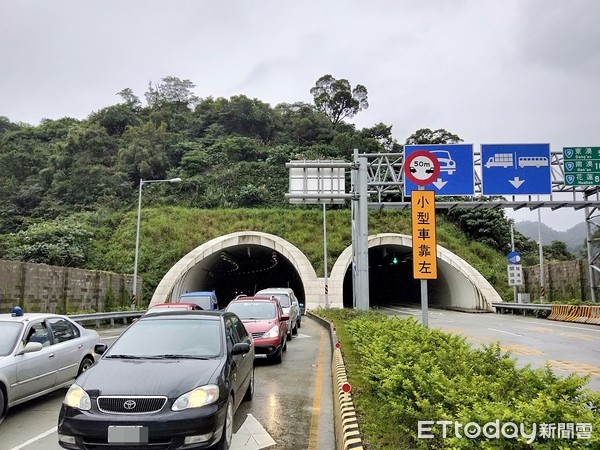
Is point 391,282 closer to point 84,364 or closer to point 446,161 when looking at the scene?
point 446,161

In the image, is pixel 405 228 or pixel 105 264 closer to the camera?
pixel 105 264

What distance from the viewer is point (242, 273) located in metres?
47.8

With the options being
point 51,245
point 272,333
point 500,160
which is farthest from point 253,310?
point 51,245

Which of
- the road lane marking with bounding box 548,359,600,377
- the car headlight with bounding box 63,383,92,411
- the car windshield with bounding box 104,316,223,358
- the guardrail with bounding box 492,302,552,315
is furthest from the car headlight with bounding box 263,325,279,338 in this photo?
the guardrail with bounding box 492,302,552,315

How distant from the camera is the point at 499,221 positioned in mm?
43656

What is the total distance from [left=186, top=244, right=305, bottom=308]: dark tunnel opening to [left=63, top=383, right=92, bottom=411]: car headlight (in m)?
28.0

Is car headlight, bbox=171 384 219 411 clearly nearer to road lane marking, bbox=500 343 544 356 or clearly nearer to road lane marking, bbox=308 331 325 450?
road lane marking, bbox=308 331 325 450

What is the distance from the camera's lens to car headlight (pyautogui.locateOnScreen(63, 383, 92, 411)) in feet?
15.4

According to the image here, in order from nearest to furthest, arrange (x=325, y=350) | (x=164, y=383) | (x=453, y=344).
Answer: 1. (x=164, y=383)
2. (x=453, y=344)
3. (x=325, y=350)

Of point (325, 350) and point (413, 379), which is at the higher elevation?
point (413, 379)

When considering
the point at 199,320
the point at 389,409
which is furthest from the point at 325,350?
the point at 389,409

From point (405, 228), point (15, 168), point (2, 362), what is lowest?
point (2, 362)

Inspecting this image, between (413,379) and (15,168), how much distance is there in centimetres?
5861

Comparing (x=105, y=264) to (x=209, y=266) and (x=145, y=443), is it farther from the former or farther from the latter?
(x=145, y=443)
